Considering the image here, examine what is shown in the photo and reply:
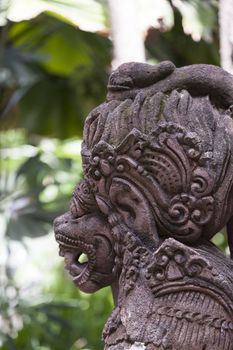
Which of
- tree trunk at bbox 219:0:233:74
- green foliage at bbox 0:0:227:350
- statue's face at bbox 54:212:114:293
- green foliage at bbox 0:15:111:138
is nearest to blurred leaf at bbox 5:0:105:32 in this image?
green foliage at bbox 0:0:227:350

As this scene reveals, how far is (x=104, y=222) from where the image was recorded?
1.89 m

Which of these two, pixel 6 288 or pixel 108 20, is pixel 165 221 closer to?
pixel 108 20

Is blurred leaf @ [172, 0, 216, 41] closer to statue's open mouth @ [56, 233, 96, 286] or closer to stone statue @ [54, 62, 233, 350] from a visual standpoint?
stone statue @ [54, 62, 233, 350]

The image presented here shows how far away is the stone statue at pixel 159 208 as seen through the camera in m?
1.72

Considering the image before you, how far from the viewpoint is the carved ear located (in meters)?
1.80

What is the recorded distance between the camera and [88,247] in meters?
1.90

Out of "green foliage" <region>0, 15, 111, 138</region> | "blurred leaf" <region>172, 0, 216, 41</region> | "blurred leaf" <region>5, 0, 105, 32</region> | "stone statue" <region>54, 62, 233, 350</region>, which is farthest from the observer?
"green foliage" <region>0, 15, 111, 138</region>

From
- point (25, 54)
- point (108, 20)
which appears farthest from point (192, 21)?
point (25, 54)

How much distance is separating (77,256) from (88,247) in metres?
0.08

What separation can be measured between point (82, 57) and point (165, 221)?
3.16 meters

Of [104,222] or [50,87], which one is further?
[50,87]

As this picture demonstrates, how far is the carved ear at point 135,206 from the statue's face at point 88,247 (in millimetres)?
79

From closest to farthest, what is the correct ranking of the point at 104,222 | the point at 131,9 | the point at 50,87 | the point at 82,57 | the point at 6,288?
the point at 104,222 → the point at 131,9 → the point at 6,288 → the point at 82,57 → the point at 50,87

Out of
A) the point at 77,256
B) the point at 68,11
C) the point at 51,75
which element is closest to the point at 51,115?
the point at 51,75
